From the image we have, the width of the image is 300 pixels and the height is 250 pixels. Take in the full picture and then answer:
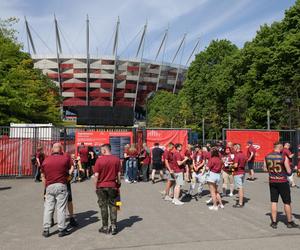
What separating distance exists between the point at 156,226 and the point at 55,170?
2439 mm

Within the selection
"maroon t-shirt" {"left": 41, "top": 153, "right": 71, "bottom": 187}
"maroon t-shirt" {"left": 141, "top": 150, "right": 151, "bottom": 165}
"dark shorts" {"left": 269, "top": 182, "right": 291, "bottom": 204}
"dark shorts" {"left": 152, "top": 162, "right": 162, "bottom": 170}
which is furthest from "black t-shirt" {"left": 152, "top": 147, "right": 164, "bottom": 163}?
"maroon t-shirt" {"left": 41, "top": 153, "right": 71, "bottom": 187}

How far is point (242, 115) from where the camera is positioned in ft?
129

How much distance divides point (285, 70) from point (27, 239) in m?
31.0

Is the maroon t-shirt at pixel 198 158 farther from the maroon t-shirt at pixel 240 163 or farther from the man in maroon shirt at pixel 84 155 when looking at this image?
the man in maroon shirt at pixel 84 155

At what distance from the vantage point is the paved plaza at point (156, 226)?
706cm

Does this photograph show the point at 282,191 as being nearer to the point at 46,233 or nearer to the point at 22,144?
the point at 46,233

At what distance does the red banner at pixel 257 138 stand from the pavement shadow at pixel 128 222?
1243 centimetres

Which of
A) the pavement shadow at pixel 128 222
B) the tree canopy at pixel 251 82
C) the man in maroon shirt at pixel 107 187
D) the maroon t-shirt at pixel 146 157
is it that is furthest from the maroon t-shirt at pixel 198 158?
the tree canopy at pixel 251 82

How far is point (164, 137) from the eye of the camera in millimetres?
19828

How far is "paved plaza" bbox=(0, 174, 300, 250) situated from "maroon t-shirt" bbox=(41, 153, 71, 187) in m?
1.05

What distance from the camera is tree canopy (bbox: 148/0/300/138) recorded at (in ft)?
111

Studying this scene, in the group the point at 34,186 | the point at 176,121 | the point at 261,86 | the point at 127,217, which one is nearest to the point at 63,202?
the point at 127,217

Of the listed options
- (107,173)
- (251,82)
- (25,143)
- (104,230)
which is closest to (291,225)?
(104,230)

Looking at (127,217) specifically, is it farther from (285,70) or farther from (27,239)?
(285,70)
